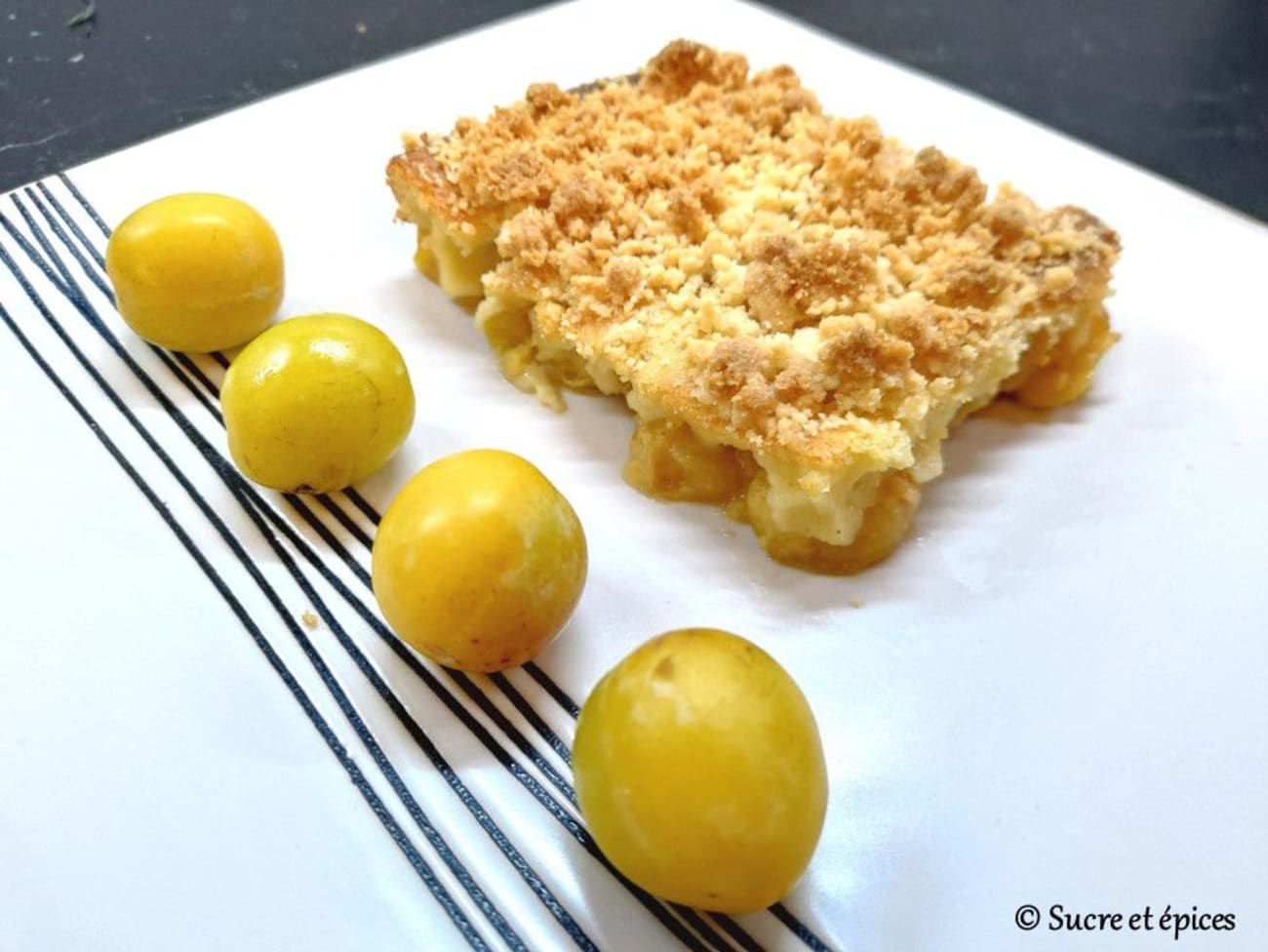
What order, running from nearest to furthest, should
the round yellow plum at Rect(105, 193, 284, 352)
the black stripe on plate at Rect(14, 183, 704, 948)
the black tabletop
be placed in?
the black stripe on plate at Rect(14, 183, 704, 948), the round yellow plum at Rect(105, 193, 284, 352), the black tabletop

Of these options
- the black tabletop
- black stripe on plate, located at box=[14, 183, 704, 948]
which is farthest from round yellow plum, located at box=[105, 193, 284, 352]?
the black tabletop

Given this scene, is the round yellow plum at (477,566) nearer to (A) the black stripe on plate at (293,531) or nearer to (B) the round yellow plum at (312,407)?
(A) the black stripe on plate at (293,531)

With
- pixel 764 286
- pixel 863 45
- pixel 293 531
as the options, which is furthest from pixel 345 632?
pixel 863 45

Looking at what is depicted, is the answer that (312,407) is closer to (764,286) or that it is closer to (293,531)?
(293,531)

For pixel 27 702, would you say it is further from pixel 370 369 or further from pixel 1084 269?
pixel 1084 269

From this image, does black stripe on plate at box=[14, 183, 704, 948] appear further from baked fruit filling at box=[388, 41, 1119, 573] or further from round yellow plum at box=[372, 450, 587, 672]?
baked fruit filling at box=[388, 41, 1119, 573]

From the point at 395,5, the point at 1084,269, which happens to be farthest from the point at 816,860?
the point at 395,5
